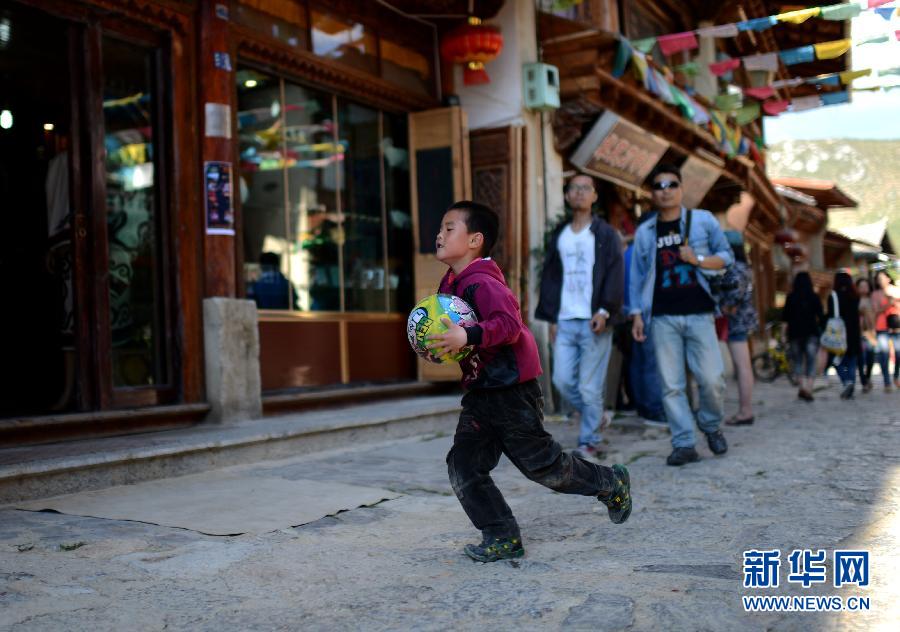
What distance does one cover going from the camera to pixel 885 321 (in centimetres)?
1375

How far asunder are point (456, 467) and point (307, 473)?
2.37 metres

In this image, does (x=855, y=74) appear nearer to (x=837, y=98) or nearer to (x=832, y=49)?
(x=832, y=49)

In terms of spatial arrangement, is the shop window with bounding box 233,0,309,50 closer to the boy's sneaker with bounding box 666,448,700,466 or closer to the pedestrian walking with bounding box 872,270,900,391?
the boy's sneaker with bounding box 666,448,700,466

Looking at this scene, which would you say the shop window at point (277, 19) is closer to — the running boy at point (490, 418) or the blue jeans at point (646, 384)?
the blue jeans at point (646, 384)

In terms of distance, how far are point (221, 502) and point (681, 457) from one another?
9.45ft

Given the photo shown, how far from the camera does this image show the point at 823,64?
69.4 feet

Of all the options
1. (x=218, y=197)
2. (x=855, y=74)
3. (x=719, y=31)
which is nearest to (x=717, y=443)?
(x=218, y=197)

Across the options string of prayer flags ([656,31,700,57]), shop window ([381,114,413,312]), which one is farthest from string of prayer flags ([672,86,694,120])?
shop window ([381,114,413,312])

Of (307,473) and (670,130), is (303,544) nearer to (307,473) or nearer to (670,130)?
(307,473)

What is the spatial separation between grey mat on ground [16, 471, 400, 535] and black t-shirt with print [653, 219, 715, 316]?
88.8 inches

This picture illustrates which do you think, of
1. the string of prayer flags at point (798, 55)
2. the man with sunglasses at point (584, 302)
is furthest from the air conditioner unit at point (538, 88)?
the man with sunglasses at point (584, 302)

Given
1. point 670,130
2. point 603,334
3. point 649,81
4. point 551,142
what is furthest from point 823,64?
point 603,334

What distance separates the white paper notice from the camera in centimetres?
683

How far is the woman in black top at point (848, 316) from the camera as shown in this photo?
11.8 m
